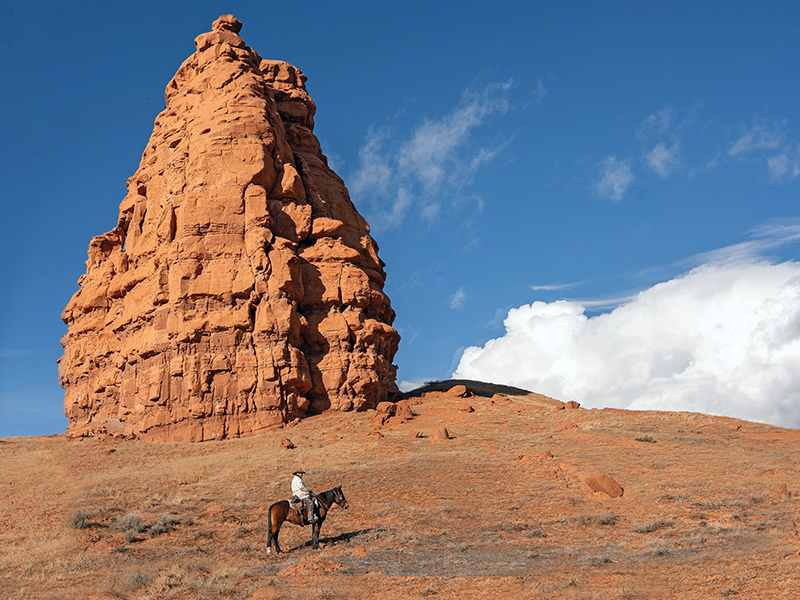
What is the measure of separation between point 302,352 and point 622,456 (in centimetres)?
1892

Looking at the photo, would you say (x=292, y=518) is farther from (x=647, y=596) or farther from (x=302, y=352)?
(x=302, y=352)

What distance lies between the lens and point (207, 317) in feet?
112

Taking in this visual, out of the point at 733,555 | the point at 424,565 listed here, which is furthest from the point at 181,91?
the point at 733,555

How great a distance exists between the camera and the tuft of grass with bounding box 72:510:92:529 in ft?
56.3

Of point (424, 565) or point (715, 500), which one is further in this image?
point (715, 500)

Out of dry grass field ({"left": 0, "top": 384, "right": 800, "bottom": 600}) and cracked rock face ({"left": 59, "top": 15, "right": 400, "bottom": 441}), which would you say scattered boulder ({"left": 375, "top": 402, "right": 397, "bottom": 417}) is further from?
cracked rock face ({"left": 59, "top": 15, "right": 400, "bottom": 441})

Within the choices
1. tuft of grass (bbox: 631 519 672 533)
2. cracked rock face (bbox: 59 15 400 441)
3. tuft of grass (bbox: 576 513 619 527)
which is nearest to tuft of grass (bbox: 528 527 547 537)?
tuft of grass (bbox: 576 513 619 527)

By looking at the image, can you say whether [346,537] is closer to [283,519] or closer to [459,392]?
[283,519]

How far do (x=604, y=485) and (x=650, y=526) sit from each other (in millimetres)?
4391

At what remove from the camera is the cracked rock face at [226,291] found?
33.2 metres

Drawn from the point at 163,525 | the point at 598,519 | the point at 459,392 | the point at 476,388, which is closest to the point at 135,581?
the point at 163,525

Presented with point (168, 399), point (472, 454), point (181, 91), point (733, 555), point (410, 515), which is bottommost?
point (733, 555)

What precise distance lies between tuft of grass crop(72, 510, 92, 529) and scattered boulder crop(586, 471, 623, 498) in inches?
648

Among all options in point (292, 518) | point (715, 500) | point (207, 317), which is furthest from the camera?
point (207, 317)
